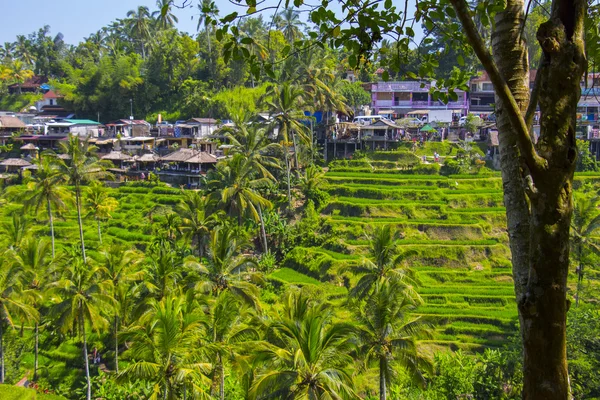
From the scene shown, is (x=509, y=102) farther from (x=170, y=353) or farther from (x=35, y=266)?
(x=35, y=266)

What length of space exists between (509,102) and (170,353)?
41.9 ft

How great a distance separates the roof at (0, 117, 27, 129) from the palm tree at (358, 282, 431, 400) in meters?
49.6

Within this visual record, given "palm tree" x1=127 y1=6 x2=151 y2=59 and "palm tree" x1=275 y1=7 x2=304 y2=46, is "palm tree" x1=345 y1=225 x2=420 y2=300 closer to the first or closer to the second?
"palm tree" x1=275 y1=7 x2=304 y2=46

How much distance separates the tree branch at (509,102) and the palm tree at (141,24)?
7803 centimetres

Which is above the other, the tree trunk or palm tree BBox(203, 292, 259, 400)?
the tree trunk

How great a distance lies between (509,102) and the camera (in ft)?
11.1

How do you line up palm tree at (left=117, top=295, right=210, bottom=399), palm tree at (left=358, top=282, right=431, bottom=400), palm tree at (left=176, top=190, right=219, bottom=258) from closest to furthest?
palm tree at (left=117, top=295, right=210, bottom=399) → palm tree at (left=358, top=282, right=431, bottom=400) → palm tree at (left=176, top=190, right=219, bottom=258)

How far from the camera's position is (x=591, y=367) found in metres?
18.0

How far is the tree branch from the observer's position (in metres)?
3.26

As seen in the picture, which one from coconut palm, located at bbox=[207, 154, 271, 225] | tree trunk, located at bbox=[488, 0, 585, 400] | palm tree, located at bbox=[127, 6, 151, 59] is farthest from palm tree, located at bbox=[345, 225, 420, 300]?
palm tree, located at bbox=[127, 6, 151, 59]

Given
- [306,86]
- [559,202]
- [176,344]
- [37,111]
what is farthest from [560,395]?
[37,111]

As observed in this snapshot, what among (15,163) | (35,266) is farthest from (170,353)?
(15,163)

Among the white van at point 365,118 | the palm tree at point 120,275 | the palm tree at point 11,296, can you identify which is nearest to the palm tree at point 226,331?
the palm tree at point 120,275

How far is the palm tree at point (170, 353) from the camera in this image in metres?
14.3
